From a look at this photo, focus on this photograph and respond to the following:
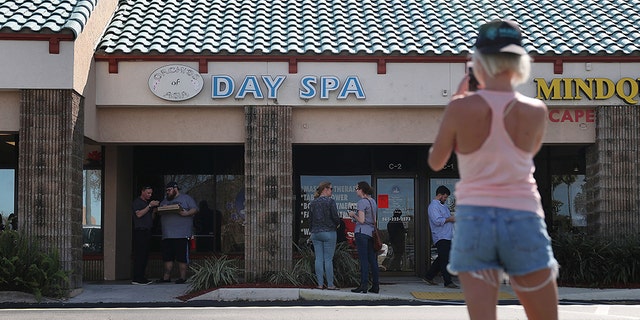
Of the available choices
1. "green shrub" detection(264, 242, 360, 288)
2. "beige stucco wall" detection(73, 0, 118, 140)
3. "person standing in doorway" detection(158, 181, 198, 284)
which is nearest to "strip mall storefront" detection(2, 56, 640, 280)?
"beige stucco wall" detection(73, 0, 118, 140)

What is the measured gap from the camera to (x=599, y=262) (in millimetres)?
14117

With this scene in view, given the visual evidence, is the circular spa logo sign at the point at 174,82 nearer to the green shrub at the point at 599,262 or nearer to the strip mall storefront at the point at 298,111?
the strip mall storefront at the point at 298,111

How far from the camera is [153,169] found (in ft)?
57.1

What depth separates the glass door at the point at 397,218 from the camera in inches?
682

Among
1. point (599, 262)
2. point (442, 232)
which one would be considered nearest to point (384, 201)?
point (442, 232)

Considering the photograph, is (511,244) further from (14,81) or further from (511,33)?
(14,81)

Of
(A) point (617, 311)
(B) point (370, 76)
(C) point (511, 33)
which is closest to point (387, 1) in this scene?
(B) point (370, 76)

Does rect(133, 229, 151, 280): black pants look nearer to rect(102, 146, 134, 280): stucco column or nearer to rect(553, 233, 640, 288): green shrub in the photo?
rect(102, 146, 134, 280): stucco column

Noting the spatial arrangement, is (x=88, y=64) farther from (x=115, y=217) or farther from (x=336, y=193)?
(x=336, y=193)

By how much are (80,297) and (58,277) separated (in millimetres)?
586

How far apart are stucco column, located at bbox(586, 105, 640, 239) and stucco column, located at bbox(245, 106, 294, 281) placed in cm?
548

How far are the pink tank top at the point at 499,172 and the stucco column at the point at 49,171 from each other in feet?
35.5

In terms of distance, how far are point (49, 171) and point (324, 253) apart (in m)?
4.55

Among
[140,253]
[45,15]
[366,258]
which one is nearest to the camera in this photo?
[366,258]
